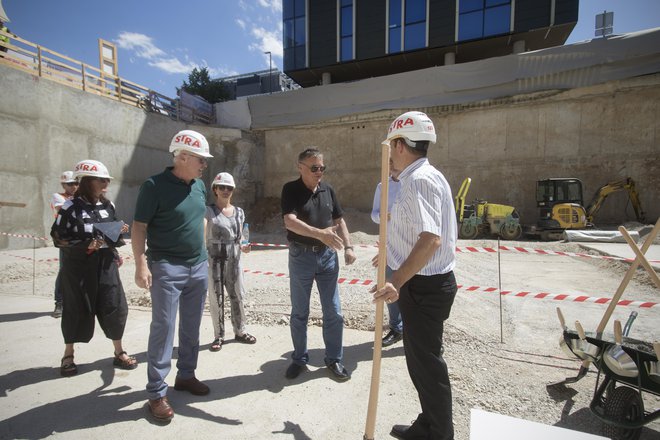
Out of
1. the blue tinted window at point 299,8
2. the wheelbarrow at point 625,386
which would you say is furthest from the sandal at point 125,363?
the blue tinted window at point 299,8

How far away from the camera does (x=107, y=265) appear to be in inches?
129

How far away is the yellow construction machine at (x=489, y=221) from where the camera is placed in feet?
44.9

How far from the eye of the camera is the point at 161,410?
8.18ft

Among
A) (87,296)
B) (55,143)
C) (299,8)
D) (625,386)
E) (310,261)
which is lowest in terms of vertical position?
(625,386)

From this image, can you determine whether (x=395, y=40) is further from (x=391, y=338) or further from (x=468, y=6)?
(x=391, y=338)

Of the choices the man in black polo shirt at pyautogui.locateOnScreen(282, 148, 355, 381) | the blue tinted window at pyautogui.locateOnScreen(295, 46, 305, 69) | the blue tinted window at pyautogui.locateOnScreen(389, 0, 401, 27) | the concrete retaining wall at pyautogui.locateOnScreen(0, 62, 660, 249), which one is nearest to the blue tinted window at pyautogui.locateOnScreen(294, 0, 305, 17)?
the blue tinted window at pyautogui.locateOnScreen(295, 46, 305, 69)

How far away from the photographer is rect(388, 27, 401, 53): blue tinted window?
21.1 meters

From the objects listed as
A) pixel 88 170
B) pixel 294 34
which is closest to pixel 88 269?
pixel 88 170

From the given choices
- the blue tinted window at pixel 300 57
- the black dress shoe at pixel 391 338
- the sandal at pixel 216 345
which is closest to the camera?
the sandal at pixel 216 345

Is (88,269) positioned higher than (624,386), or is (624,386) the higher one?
(88,269)

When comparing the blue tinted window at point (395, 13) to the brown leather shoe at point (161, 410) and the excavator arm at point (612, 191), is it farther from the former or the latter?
the brown leather shoe at point (161, 410)

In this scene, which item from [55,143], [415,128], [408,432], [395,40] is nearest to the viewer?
[415,128]

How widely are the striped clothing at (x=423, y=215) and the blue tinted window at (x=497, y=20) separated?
70.7 ft

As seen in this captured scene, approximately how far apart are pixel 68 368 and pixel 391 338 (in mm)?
3223
